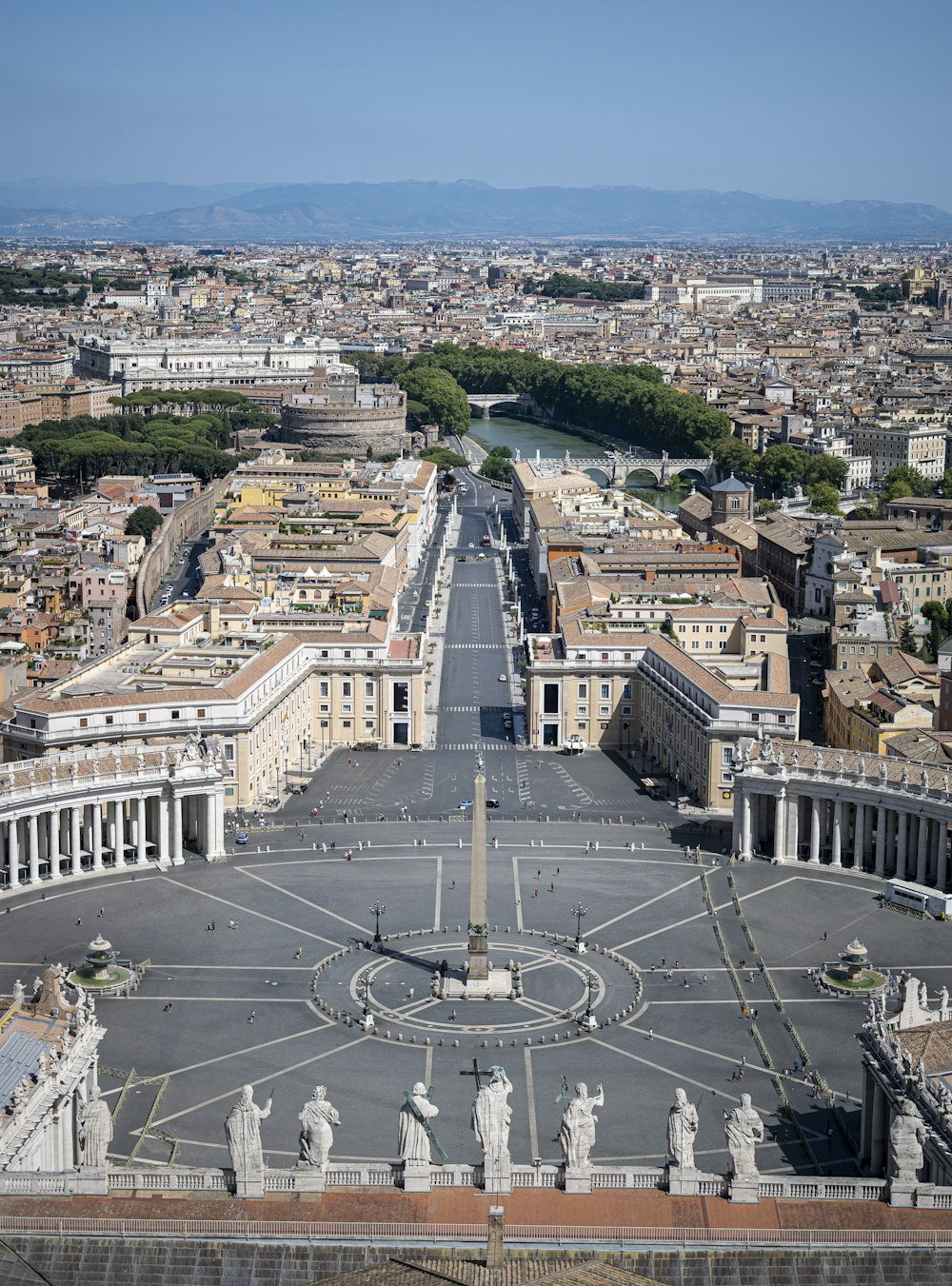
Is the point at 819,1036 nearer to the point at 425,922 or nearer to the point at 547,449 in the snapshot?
the point at 425,922

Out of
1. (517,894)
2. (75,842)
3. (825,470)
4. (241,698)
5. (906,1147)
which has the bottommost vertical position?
(517,894)

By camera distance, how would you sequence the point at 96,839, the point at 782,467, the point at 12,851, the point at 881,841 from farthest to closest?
the point at 782,467, the point at 881,841, the point at 96,839, the point at 12,851

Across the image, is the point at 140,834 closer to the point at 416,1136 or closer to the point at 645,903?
the point at 645,903

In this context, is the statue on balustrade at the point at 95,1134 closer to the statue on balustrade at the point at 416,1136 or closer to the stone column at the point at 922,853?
the statue on balustrade at the point at 416,1136

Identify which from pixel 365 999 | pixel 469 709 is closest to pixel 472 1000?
pixel 365 999

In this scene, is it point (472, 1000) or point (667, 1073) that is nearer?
point (667, 1073)

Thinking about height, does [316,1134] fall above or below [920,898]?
above

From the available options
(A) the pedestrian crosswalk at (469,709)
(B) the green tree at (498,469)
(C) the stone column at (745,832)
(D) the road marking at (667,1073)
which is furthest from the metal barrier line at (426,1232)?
(B) the green tree at (498,469)

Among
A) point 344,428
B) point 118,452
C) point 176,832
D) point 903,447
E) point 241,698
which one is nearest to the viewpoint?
point 176,832

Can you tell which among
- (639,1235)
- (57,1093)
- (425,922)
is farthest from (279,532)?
(639,1235)
